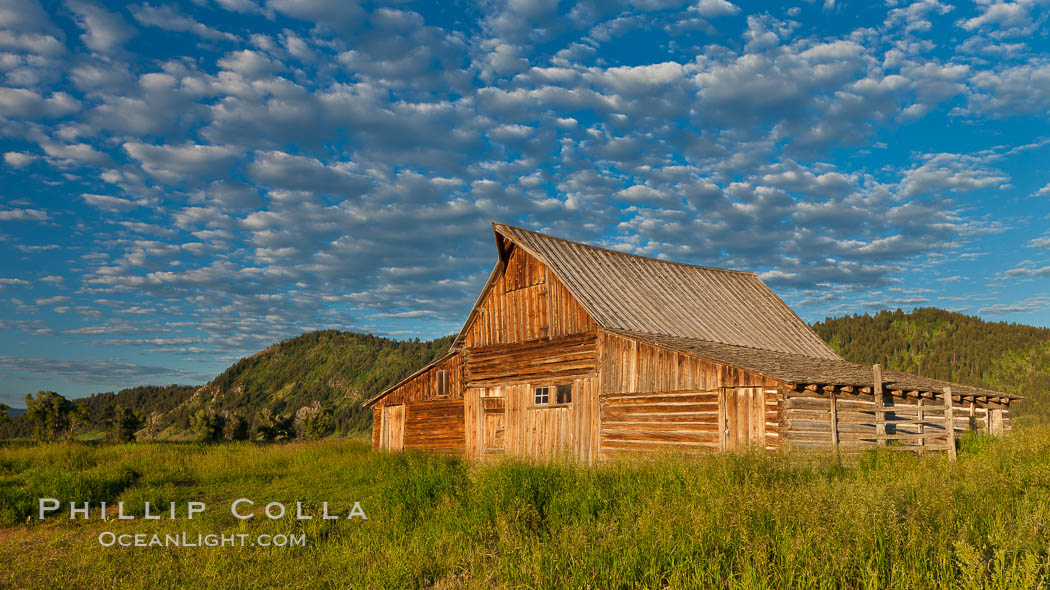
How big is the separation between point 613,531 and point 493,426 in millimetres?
16623

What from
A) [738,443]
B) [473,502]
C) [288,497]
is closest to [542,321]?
[738,443]

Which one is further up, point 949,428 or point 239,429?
point 949,428

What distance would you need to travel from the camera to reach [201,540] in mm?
9539

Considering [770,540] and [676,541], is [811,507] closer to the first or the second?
[770,540]

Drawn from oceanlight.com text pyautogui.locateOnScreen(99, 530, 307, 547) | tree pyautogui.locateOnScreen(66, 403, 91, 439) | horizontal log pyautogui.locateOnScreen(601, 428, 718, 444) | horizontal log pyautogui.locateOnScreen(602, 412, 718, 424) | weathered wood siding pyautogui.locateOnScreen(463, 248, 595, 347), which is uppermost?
weathered wood siding pyautogui.locateOnScreen(463, 248, 595, 347)

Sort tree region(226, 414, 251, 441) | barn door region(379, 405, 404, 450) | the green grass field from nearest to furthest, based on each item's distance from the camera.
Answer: the green grass field
barn door region(379, 405, 404, 450)
tree region(226, 414, 251, 441)

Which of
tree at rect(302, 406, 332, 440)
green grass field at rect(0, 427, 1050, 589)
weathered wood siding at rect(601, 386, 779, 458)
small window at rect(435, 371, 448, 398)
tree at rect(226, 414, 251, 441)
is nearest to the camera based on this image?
green grass field at rect(0, 427, 1050, 589)

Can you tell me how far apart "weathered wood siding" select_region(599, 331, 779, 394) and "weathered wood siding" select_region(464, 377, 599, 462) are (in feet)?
2.94

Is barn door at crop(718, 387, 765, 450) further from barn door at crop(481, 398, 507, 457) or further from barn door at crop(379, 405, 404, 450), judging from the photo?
barn door at crop(379, 405, 404, 450)

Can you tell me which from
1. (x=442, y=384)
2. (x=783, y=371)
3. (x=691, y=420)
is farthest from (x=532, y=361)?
(x=783, y=371)

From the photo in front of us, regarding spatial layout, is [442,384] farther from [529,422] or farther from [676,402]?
[676,402]

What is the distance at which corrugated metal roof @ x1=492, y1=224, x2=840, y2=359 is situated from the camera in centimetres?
2189

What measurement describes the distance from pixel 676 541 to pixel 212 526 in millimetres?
8236

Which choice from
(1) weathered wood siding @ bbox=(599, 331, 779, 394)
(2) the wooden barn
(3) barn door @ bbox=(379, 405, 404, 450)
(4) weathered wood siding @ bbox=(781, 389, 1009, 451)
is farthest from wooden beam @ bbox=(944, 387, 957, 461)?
(3) barn door @ bbox=(379, 405, 404, 450)
